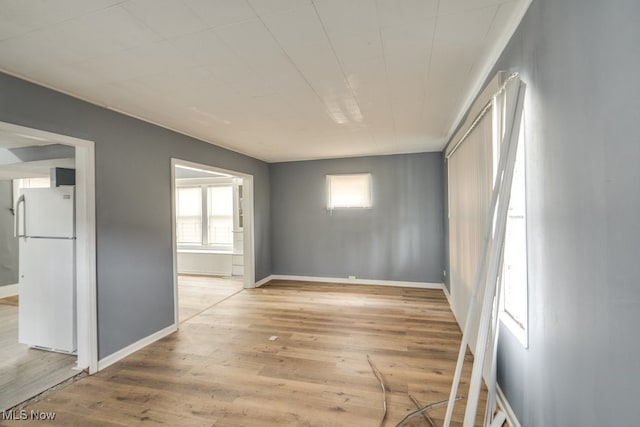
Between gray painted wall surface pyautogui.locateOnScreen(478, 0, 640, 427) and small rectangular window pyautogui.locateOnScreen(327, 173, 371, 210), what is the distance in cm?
396

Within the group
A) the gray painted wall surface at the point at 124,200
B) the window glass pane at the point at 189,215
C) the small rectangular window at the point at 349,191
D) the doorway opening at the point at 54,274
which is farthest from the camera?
the window glass pane at the point at 189,215

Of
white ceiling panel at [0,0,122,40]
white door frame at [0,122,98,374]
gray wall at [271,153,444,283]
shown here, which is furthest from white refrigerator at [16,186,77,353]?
gray wall at [271,153,444,283]

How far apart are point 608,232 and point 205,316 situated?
4205 millimetres

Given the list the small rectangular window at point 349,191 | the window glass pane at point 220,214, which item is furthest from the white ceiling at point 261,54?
the window glass pane at point 220,214

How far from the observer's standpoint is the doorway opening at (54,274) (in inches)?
99.0

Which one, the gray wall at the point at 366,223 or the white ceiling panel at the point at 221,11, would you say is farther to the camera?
the gray wall at the point at 366,223

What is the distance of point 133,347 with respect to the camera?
292 centimetres

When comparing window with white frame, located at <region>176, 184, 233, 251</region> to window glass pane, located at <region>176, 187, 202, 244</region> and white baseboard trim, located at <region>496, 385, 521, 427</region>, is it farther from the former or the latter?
white baseboard trim, located at <region>496, 385, 521, 427</region>

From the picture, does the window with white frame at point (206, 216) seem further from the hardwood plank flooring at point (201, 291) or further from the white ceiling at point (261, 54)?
the white ceiling at point (261, 54)

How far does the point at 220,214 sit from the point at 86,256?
4.25 meters

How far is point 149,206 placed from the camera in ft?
10.4

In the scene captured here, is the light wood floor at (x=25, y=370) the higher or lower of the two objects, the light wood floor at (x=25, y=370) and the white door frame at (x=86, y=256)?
the lower

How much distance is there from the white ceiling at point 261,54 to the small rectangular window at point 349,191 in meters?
2.47

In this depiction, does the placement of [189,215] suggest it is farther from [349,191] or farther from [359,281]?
[359,281]
